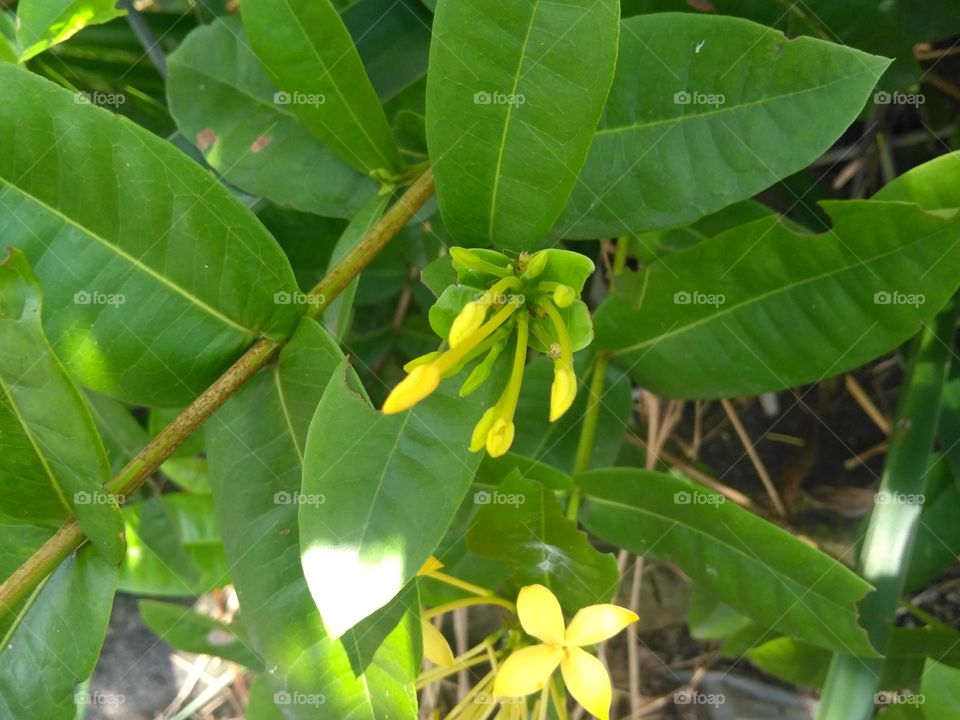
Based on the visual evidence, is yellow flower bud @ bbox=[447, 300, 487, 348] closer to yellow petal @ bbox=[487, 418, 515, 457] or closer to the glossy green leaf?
yellow petal @ bbox=[487, 418, 515, 457]

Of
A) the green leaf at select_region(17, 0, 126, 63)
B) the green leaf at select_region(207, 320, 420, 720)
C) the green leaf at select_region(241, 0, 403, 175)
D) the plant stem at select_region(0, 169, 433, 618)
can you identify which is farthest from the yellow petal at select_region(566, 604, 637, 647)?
the green leaf at select_region(17, 0, 126, 63)

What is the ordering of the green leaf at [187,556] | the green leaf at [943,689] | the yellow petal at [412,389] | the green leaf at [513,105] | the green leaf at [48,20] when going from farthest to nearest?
the green leaf at [187,556]
the green leaf at [48,20]
the green leaf at [943,689]
the green leaf at [513,105]
the yellow petal at [412,389]

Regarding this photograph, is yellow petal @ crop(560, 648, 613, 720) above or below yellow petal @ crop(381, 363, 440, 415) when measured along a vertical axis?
below

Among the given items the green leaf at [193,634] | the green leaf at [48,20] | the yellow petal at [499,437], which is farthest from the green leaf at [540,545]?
the green leaf at [48,20]

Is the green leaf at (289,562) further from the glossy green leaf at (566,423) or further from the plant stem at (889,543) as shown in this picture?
the plant stem at (889,543)

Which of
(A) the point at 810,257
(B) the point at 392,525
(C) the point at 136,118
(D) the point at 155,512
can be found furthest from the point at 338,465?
(C) the point at 136,118

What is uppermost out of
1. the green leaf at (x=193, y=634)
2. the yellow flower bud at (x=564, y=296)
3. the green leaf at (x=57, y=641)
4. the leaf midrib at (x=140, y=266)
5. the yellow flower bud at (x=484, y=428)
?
the leaf midrib at (x=140, y=266)

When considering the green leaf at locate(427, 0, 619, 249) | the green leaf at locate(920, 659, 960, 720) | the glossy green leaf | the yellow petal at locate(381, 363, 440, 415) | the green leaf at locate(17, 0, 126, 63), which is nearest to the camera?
the yellow petal at locate(381, 363, 440, 415)
